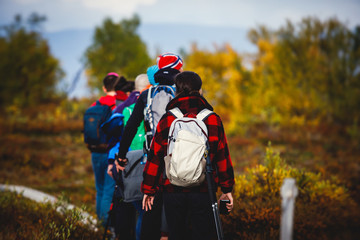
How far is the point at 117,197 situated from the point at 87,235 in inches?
33.5

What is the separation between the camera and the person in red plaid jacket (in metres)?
2.42

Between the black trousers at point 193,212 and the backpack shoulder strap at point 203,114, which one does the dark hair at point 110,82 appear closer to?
the backpack shoulder strap at point 203,114

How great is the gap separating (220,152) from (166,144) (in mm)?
436

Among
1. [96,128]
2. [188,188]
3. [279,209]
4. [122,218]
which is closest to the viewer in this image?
[188,188]

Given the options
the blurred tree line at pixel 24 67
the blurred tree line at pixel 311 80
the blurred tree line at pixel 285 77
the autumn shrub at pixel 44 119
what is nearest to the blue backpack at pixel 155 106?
the blurred tree line at pixel 285 77

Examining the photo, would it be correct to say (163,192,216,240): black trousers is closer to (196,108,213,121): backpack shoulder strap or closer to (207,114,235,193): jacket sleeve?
(207,114,235,193): jacket sleeve

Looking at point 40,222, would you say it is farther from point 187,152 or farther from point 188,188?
point 187,152

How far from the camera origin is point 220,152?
254 cm

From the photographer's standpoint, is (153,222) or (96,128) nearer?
(153,222)

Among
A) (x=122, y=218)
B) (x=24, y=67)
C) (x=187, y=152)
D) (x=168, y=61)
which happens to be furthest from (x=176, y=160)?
(x=24, y=67)

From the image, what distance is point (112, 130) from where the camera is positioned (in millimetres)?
A: 3637

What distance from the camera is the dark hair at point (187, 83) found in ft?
8.43

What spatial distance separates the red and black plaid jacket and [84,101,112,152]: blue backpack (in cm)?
179

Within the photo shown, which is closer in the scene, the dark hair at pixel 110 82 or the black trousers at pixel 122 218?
the black trousers at pixel 122 218
